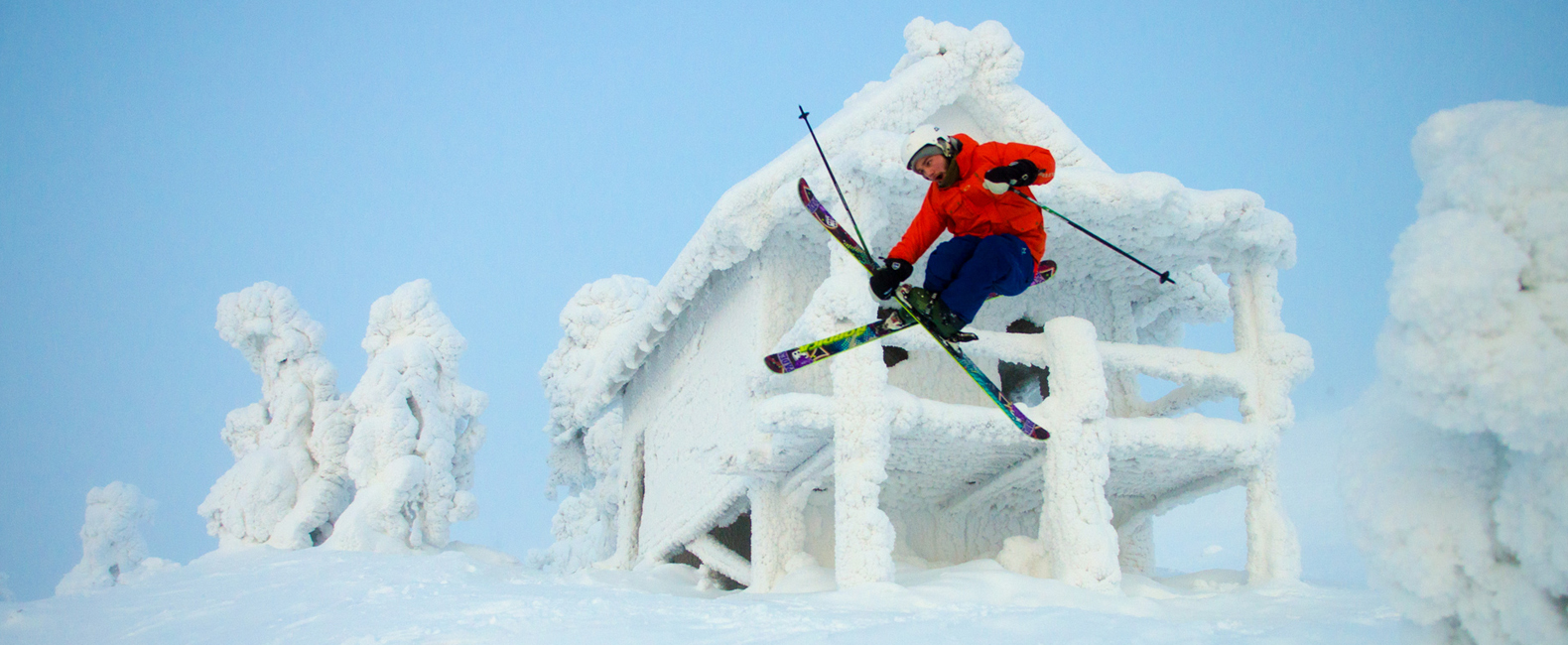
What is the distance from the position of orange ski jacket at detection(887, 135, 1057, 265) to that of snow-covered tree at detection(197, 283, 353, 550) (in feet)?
38.6

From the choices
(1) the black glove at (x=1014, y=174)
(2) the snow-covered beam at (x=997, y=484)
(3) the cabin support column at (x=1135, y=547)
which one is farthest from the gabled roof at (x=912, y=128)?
(1) the black glove at (x=1014, y=174)

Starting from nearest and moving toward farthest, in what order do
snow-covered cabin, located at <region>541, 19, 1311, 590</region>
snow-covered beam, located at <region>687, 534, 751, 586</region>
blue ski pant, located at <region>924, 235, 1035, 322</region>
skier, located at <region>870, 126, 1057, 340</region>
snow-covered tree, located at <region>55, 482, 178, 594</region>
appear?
skier, located at <region>870, 126, 1057, 340</region>
blue ski pant, located at <region>924, 235, 1035, 322</region>
snow-covered cabin, located at <region>541, 19, 1311, 590</region>
snow-covered beam, located at <region>687, 534, 751, 586</region>
snow-covered tree, located at <region>55, 482, 178, 594</region>

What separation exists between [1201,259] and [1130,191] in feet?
6.13

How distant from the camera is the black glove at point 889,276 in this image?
504cm

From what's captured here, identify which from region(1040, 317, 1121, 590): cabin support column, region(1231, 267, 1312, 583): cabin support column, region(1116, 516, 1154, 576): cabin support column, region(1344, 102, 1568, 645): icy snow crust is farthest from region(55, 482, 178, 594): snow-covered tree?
region(1344, 102, 1568, 645): icy snow crust

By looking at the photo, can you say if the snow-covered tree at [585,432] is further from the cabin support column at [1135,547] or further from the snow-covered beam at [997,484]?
the cabin support column at [1135,547]

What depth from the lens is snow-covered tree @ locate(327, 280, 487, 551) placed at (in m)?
13.1

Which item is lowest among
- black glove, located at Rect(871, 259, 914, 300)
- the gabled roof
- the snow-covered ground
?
the snow-covered ground

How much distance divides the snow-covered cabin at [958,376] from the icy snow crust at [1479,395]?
5.25 meters

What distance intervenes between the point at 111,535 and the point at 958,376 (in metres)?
13.1

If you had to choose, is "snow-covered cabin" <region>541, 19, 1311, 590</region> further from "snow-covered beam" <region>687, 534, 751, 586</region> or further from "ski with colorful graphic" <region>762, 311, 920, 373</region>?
"ski with colorful graphic" <region>762, 311, 920, 373</region>

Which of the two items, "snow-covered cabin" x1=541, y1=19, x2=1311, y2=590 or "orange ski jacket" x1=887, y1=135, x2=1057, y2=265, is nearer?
"orange ski jacket" x1=887, y1=135, x2=1057, y2=265

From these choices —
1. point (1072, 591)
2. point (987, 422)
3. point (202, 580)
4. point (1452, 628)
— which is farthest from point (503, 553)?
point (1452, 628)

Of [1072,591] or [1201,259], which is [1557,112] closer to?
[1072,591]
